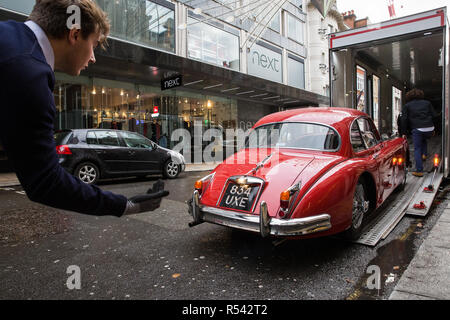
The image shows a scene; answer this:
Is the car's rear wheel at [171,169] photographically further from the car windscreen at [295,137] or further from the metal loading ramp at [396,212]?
→ the metal loading ramp at [396,212]

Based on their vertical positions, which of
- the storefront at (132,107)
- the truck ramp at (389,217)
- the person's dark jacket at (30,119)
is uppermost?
the storefront at (132,107)

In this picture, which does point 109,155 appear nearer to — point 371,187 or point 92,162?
point 92,162

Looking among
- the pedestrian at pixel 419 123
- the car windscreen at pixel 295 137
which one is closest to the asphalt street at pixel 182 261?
the car windscreen at pixel 295 137

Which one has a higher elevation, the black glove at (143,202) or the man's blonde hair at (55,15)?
the man's blonde hair at (55,15)

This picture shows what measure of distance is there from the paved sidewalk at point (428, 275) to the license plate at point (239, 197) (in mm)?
1476

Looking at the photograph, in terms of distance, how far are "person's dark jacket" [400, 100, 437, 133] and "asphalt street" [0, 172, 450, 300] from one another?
3603mm

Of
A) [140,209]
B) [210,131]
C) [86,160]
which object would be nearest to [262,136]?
[140,209]

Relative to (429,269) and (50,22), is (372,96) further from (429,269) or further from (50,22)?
(50,22)

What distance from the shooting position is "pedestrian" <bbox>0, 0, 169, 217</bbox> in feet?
3.53

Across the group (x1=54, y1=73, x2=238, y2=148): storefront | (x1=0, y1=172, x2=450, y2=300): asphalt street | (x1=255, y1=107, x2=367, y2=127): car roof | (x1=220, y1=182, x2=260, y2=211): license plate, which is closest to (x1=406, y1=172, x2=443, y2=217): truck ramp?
(x1=0, y1=172, x2=450, y2=300): asphalt street

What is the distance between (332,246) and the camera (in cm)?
354

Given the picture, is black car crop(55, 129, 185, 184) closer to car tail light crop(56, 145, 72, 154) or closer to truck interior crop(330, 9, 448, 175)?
car tail light crop(56, 145, 72, 154)

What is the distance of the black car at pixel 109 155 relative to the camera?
26.3 ft
